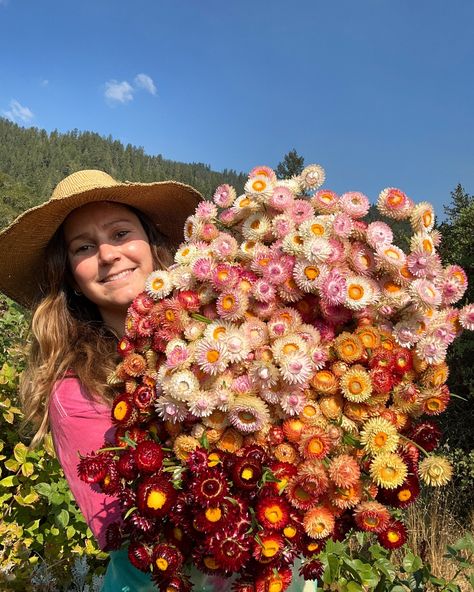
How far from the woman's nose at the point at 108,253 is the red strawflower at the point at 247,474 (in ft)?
3.11

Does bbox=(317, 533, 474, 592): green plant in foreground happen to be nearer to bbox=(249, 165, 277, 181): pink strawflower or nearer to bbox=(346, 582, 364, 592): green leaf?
bbox=(346, 582, 364, 592): green leaf

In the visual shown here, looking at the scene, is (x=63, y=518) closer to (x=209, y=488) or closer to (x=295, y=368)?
(x=209, y=488)

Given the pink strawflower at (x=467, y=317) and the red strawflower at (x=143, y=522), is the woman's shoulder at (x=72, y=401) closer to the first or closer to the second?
the red strawflower at (x=143, y=522)

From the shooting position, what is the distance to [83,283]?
172 centimetres

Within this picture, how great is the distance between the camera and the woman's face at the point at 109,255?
1.67 metres

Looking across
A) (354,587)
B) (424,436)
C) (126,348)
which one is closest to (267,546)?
(424,436)

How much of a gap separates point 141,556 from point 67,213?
3.86 feet

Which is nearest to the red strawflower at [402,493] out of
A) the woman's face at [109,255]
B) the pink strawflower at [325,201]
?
the pink strawflower at [325,201]

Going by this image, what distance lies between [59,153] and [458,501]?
347ft

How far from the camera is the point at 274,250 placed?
1063 millimetres

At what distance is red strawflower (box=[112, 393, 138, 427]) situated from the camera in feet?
3.45

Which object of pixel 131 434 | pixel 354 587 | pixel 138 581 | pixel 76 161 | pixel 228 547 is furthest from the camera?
pixel 76 161

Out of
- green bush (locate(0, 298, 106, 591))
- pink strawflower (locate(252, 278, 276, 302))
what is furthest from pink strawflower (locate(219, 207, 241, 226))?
green bush (locate(0, 298, 106, 591))

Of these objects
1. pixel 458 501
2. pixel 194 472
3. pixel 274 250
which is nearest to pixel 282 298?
pixel 274 250
